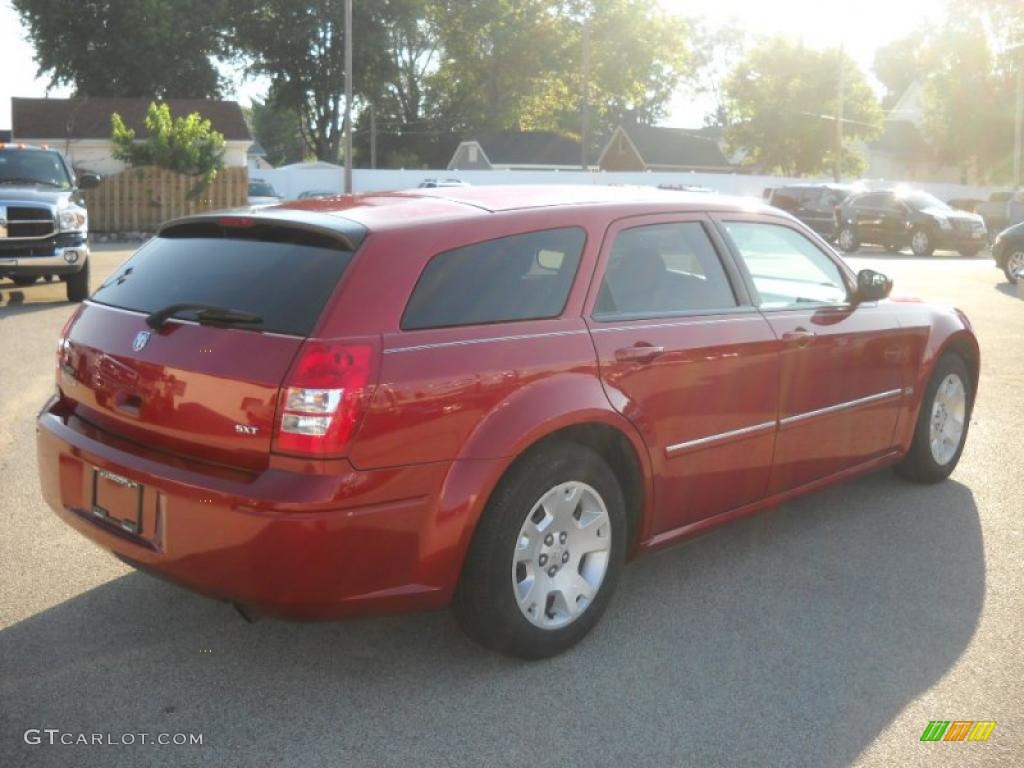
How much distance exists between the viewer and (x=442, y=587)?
3701 mm

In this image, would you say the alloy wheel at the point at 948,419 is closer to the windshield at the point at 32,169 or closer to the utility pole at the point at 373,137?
the windshield at the point at 32,169

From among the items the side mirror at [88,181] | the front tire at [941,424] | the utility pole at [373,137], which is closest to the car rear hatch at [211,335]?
the front tire at [941,424]

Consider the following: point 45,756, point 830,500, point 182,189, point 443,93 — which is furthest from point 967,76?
point 45,756

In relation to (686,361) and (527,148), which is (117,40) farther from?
(686,361)

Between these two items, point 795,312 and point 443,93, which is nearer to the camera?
point 795,312

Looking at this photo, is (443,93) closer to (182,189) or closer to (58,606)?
(182,189)

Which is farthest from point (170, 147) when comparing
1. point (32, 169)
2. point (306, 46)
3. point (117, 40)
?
point (306, 46)

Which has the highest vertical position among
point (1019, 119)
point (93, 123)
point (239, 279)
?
point (1019, 119)

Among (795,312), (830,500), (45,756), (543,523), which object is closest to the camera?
(45,756)

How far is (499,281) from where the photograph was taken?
13.0 ft

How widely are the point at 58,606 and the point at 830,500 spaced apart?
12.5 feet

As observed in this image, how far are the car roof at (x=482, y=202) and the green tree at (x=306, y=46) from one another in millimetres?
54729

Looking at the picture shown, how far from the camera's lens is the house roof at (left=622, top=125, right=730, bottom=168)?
73.1m

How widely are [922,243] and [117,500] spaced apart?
2730cm
